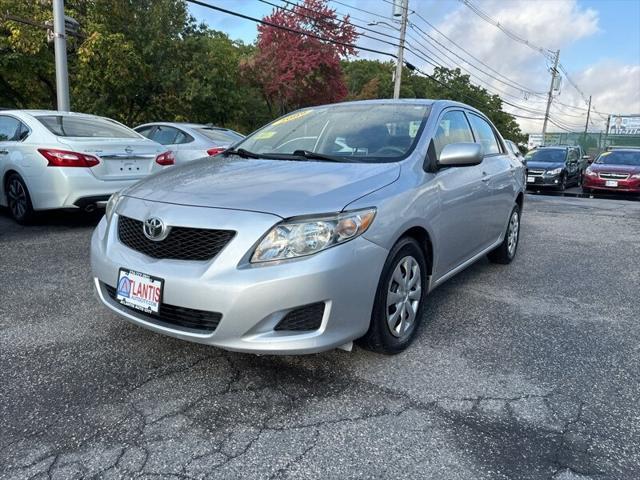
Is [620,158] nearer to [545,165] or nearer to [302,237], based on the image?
[545,165]

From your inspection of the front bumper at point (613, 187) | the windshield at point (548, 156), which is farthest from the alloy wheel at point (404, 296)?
the windshield at point (548, 156)

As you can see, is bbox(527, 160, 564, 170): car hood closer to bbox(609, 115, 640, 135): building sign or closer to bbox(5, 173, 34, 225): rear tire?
bbox(5, 173, 34, 225): rear tire

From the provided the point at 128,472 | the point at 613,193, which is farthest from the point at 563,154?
the point at 128,472

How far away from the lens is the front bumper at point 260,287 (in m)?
2.37

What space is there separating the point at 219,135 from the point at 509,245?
213 inches

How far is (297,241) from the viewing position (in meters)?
2.44

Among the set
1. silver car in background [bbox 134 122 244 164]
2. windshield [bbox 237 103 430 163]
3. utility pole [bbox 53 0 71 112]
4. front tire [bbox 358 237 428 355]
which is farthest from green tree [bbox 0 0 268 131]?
front tire [bbox 358 237 428 355]

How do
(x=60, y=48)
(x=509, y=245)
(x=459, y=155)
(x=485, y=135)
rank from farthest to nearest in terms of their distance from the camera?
(x=60, y=48) < (x=509, y=245) < (x=485, y=135) < (x=459, y=155)

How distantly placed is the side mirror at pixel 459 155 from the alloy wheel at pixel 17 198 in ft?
16.7

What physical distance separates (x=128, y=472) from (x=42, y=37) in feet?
49.0

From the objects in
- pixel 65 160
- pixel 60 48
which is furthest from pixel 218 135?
pixel 60 48

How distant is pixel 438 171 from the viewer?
3.39m

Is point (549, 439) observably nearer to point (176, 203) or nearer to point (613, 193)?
point (176, 203)

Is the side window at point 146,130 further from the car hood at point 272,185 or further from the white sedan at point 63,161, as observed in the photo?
the car hood at point 272,185
